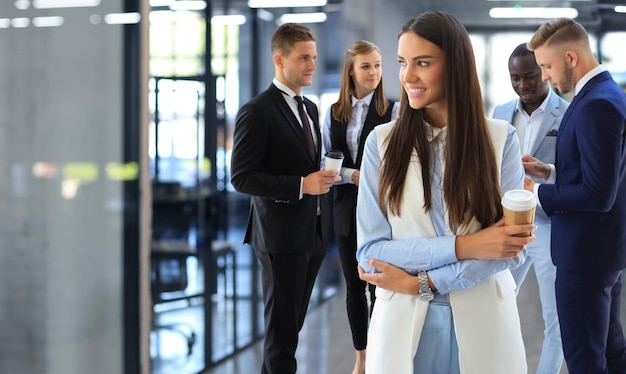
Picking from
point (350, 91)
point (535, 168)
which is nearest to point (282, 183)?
point (350, 91)

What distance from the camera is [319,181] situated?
2764 mm

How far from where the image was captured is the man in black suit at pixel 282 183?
2.86 metres

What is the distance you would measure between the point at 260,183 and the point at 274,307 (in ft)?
1.76

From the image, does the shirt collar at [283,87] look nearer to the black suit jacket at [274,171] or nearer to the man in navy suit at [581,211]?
the black suit jacket at [274,171]

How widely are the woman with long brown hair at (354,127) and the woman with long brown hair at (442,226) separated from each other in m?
1.58

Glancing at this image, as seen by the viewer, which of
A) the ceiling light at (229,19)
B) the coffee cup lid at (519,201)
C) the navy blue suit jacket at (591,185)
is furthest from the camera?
the ceiling light at (229,19)

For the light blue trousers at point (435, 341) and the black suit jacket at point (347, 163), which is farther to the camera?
the black suit jacket at point (347, 163)

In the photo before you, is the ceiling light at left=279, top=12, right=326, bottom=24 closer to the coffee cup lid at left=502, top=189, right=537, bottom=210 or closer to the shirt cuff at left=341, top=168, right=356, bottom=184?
the shirt cuff at left=341, top=168, right=356, bottom=184

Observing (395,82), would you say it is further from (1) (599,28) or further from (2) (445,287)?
(2) (445,287)

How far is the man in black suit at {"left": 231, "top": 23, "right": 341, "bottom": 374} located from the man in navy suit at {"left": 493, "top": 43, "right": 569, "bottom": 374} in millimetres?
1023

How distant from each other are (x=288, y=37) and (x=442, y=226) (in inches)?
59.3

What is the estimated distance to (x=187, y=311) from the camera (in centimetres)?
429

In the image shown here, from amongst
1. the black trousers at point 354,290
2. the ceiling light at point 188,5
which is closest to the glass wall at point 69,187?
the ceiling light at point 188,5

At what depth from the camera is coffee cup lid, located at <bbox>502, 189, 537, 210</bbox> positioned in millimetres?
1534
